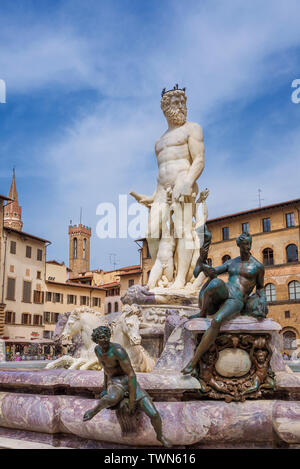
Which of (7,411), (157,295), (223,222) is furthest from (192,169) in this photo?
(223,222)

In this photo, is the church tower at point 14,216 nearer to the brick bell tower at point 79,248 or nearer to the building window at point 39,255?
the brick bell tower at point 79,248

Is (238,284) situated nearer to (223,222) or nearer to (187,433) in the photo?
(187,433)

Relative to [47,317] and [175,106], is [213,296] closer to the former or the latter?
[175,106]

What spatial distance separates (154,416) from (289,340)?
3974cm

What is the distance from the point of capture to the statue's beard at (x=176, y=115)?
1034 centimetres

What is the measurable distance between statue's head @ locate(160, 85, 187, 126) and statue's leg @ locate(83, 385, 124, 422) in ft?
23.8

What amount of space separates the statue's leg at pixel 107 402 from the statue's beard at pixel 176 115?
7226 mm

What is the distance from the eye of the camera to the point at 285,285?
148 ft

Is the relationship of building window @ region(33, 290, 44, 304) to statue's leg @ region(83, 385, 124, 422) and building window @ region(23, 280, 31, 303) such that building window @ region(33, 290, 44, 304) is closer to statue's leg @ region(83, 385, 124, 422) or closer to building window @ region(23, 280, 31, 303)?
building window @ region(23, 280, 31, 303)

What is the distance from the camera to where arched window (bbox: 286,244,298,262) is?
45.8 meters

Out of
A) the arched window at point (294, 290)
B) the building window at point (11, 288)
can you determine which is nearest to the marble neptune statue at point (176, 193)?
the arched window at point (294, 290)

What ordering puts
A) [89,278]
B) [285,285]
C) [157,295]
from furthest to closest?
[89,278], [285,285], [157,295]

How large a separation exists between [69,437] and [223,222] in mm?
47161
